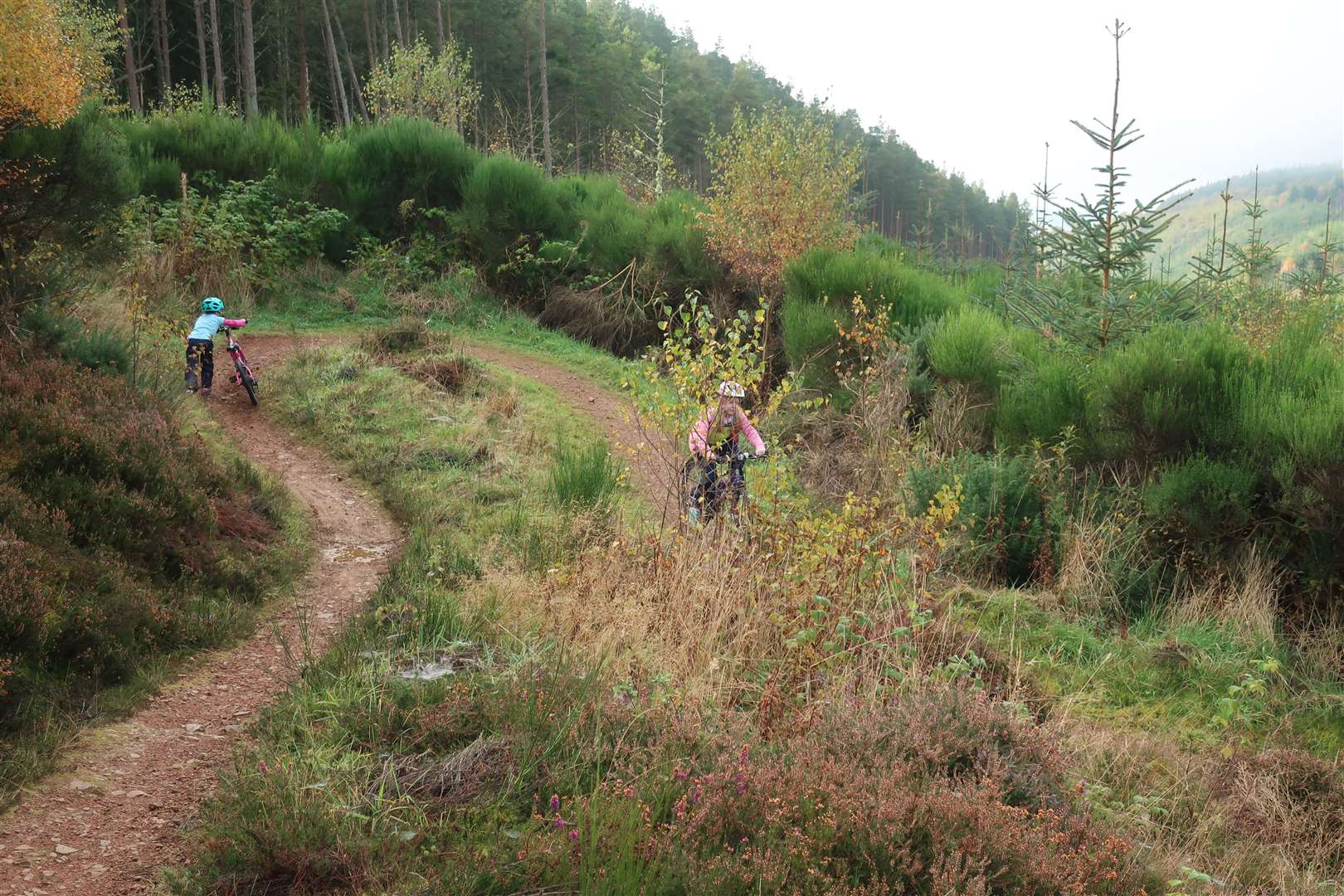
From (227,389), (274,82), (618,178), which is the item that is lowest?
(227,389)

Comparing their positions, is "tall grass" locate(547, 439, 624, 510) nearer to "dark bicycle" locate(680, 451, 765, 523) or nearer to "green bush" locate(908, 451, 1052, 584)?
"dark bicycle" locate(680, 451, 765, 523)

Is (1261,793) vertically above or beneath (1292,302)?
beneath

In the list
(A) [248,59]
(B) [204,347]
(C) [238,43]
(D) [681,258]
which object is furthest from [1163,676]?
(C) [238,43]

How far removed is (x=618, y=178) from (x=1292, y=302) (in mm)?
14451

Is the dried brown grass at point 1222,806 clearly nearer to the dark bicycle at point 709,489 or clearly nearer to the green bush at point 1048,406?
the dark bicycle at point 709,489

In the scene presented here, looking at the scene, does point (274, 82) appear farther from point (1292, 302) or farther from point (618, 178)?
point (1292, 302)

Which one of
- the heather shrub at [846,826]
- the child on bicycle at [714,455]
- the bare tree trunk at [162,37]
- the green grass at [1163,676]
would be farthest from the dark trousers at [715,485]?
the bare tree trunk at [162,37]

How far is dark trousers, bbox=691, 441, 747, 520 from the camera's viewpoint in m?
6.38

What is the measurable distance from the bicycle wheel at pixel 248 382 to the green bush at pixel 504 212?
745 centimetres

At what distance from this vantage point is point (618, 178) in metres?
23.1

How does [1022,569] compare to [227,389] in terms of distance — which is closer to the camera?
[1022,569]

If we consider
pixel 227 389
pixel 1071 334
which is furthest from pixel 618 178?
pixel 1071 334

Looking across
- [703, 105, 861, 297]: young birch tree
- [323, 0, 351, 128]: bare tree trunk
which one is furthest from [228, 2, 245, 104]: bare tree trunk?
[703, 105, 861, 297]: young birch tree

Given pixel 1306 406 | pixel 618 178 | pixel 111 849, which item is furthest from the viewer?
pixel 618 178
